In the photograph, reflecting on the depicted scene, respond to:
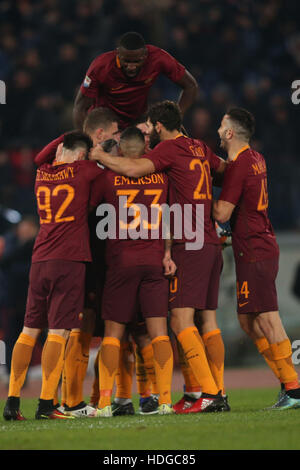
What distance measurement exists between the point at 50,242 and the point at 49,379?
3.26 ft

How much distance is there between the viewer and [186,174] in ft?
22.1

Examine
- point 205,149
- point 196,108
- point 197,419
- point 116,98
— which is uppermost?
point 196,108

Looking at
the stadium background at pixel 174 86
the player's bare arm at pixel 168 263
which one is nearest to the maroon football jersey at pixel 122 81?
the player's bare arm at pixel 168 263

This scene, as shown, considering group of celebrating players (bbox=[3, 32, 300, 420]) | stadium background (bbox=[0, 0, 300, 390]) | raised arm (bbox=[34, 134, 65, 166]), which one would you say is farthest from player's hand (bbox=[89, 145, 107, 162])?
stadium background (bbox=[0, 0, 300, 390])

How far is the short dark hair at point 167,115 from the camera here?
6836 millimetres

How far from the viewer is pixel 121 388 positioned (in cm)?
708

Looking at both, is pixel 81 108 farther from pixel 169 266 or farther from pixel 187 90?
pixel 169 266

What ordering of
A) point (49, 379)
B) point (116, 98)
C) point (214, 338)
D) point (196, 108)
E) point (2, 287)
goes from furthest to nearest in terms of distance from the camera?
point (196, 108)
point (2, 287)
point (116, 98)
point (214, 338)
point (49, 379)

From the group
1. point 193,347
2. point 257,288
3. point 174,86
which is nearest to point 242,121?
point 257,288

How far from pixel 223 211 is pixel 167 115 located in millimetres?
848

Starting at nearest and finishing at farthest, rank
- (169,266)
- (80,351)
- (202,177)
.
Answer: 1. (169,266)
2. (202,177)
3. (80,351)

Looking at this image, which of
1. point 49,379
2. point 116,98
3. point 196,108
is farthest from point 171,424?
point 196,108

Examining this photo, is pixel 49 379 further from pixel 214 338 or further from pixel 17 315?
pixel 17 315

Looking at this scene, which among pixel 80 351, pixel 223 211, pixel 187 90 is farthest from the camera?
pixel 187 90
